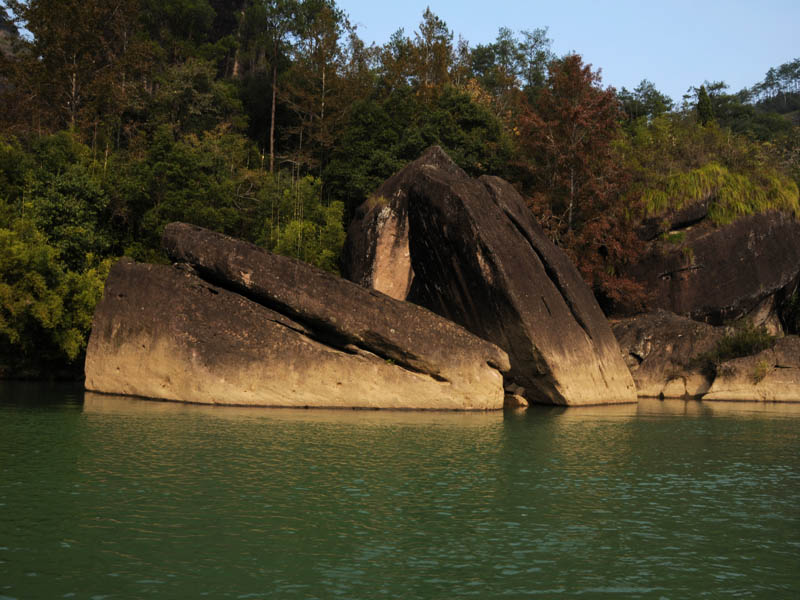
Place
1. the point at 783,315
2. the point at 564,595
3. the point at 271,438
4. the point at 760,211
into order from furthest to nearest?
the point at 783,315, the point at 760,211, the point at 271,438, the point at 564,595

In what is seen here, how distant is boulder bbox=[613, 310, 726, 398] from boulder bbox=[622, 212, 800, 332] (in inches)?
201

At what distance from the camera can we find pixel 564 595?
6.93m

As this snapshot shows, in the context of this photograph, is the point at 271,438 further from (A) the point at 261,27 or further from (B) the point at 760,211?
(A) the point at 261,27

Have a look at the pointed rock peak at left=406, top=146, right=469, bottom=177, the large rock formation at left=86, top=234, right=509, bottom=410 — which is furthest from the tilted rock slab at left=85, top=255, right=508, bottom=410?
the pointed rock peak at left=406, top=146, right=469, bottom=177

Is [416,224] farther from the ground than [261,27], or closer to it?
closer to it

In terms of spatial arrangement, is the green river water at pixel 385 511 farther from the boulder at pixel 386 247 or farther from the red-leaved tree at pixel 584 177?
the red-leaved tree at pixel 584 177

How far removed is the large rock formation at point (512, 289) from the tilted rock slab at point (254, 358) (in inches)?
82.0

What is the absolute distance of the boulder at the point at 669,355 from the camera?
90.2 feet

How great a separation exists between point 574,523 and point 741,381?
19168mm

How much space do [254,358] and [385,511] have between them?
1117cm

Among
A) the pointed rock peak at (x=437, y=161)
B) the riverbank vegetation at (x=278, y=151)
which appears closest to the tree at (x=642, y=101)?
the riverbank vegetation at (x=278, y=151)

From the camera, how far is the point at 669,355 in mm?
27844

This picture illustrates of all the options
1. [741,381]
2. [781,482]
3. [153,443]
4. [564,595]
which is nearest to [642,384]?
[741,381]

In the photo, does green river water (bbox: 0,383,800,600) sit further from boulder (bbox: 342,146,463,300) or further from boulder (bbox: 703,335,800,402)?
boulder (bbox: 342,146,463,300)
